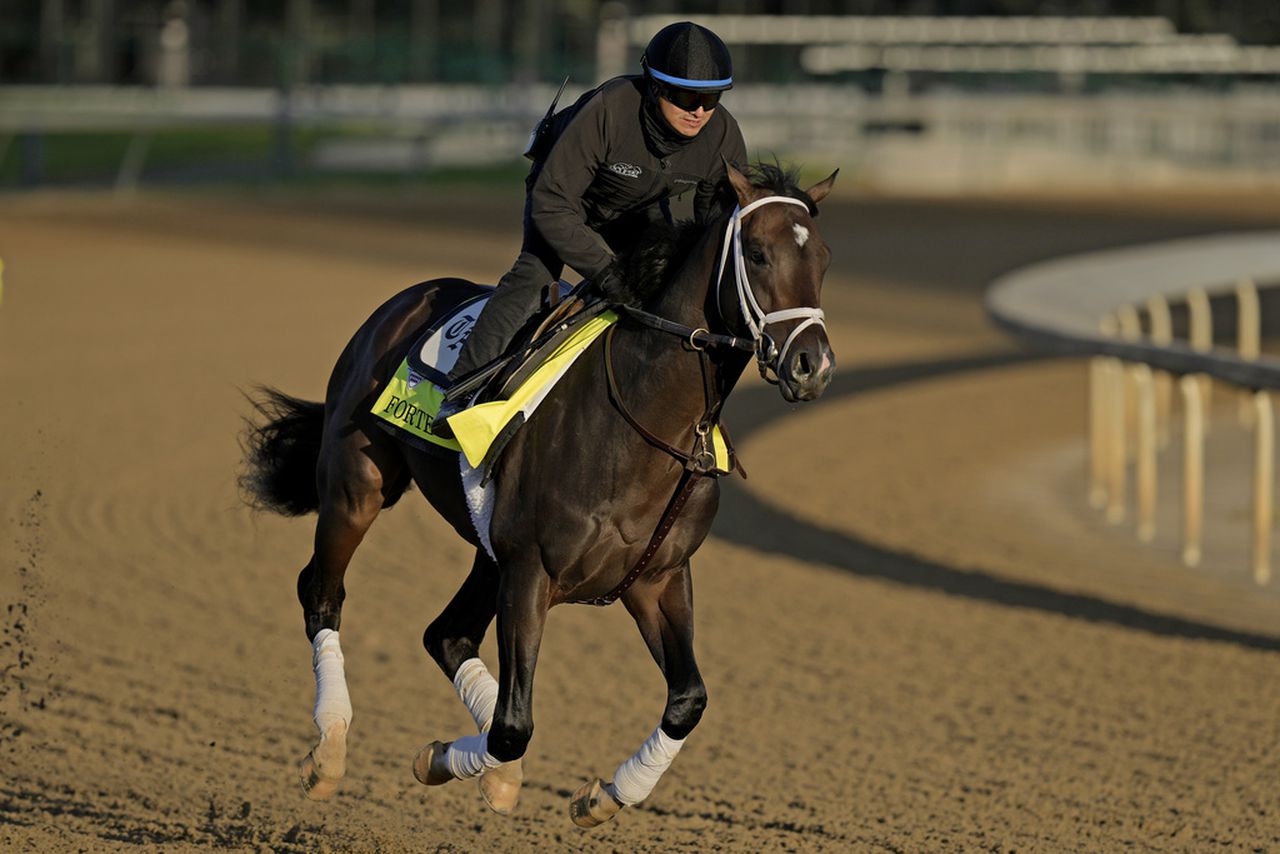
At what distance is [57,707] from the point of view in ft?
21.6

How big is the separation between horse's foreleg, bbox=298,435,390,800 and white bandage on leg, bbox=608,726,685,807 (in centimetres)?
89

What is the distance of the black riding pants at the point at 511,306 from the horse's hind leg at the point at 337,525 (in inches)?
23.7

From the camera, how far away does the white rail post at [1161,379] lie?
12.6 metres

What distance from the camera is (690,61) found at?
4656mm

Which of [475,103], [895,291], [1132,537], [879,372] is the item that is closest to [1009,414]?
[879,372]

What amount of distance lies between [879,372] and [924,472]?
12.2 ft

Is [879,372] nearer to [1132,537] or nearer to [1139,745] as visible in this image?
[1132,537]

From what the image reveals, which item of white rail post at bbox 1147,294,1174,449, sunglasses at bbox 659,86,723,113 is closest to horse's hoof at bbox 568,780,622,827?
sunglasses at bbox 659,86,723,113

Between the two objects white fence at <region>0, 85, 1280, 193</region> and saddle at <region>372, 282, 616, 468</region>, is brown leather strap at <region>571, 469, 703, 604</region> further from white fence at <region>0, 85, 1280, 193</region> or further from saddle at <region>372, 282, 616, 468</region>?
white fence at <region>0, 85, 1280, 193</region>

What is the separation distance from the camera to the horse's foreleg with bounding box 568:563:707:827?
16.2ft

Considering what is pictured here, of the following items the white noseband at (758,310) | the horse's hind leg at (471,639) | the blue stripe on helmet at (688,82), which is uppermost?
the blue stripe on helmet at (688,82)

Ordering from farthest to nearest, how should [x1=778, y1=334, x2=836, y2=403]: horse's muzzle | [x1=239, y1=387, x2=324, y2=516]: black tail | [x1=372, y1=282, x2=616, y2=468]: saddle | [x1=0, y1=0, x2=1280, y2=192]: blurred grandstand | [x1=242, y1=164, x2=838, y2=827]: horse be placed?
[x1=0, y1=0, x2=1280, y2=192]: blurred grandstand < [x1=239, y1=387, x2=324, y2=516]: black tail < [x1=372, y1=282, x2=616, y2=468]: saddle < [x1=242, y1=164, x2=838, y2=827]: horse < [x1=778, y1=334, x2=836, y2=403]: horse's muzzle

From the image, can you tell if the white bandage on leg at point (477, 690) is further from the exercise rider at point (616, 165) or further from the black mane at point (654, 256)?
the black mane at point (654, 256)

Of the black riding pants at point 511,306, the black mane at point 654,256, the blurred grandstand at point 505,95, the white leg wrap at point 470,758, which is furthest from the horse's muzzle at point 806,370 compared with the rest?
the blurred grandstand at point 505,95
